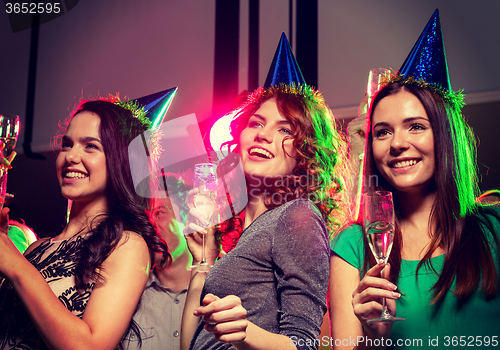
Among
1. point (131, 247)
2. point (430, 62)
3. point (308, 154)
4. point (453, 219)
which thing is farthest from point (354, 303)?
point (430, 62)

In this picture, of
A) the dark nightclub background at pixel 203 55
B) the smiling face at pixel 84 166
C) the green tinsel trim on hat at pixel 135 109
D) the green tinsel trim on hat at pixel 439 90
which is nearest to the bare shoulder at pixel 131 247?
the smiling face at pixel 84 166

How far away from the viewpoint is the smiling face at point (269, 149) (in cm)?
157

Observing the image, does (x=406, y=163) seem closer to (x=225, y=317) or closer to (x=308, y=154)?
(x=308, y=154)

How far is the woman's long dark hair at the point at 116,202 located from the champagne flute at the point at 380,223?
2.64 ft

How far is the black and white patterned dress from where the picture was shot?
4.35 ft

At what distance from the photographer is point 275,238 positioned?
1232mm

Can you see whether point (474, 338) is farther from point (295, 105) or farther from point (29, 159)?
point (29, 159)

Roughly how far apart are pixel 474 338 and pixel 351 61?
224 centimetres

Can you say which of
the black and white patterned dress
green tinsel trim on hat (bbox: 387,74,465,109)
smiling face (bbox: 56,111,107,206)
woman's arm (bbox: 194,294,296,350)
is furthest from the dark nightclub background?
woman's arm (bbox: 194,294,296,350)

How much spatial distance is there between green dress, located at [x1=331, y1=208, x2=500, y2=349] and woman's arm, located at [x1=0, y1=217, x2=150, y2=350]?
834 millimetres

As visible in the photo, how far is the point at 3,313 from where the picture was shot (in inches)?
55.4

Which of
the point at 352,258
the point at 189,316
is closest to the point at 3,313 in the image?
the point at 189,316

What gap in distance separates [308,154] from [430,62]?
2.13 feet

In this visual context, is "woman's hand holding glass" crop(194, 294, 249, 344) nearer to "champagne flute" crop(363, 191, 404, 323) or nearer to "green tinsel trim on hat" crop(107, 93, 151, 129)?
"champagne flute" crop(363, 191, 404, 323)
